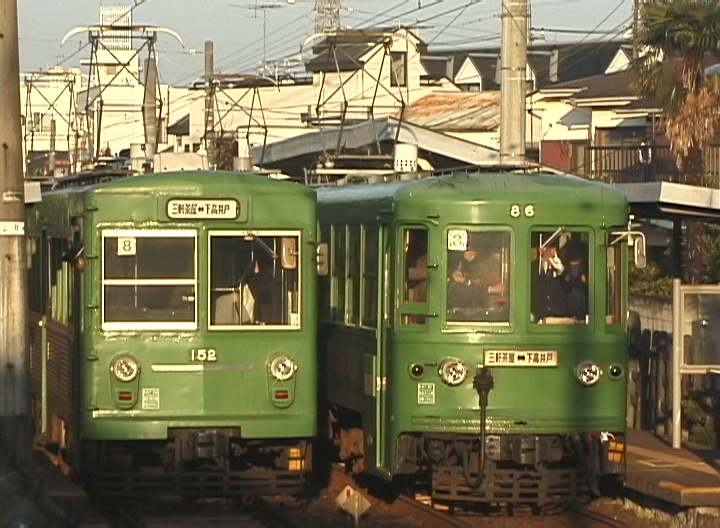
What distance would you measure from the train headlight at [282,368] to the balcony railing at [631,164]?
1356 centimetres

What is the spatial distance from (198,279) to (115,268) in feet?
2.17

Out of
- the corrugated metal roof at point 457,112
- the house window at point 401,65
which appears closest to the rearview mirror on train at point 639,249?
the corrugated metal roof at point 457,112

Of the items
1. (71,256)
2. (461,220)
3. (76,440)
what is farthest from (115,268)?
(461,220)

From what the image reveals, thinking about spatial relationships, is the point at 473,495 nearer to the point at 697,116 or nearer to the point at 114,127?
the point at 697,116

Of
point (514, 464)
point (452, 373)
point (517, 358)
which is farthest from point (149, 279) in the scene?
point (514, 464)

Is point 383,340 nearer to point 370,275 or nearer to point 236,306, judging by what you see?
point 370,275

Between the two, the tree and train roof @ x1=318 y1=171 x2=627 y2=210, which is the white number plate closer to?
train roof @ x1=318 y1=171 x2=627 y2=210

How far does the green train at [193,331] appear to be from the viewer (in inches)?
549

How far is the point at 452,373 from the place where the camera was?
13.9m

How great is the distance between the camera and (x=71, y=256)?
1416cm

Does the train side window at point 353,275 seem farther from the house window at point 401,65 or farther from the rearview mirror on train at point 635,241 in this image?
the house window at point 401,65

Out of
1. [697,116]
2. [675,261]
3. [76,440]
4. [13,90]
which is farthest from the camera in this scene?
[697,116]

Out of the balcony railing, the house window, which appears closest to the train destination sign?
the balcony railing

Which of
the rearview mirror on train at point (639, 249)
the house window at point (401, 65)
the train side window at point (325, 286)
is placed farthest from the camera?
the house window at point (401, 65)
